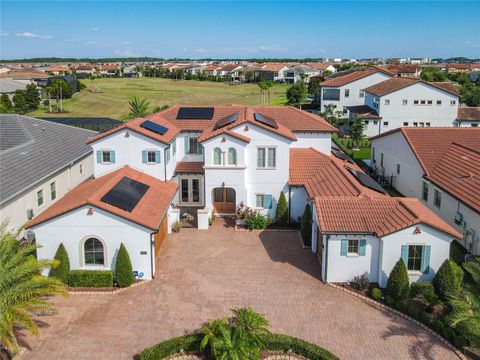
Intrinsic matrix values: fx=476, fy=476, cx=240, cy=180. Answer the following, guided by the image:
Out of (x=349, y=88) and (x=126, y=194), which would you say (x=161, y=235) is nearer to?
(x=126, y=194)

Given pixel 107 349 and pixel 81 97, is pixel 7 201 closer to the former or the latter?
pixel 107 349

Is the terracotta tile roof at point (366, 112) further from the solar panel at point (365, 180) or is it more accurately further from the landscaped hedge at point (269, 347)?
the landscaped hedge at point (269, 347)

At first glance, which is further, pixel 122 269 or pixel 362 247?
pixel 362 247

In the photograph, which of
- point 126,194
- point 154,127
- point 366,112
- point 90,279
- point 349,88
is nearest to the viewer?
point 90,279

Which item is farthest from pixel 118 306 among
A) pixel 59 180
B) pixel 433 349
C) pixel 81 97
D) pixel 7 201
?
pixel 81 97

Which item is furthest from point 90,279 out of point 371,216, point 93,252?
point 371,216

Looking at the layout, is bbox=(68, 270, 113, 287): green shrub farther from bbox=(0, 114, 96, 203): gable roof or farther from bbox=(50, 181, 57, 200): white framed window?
bbox=(50, 181, 57, 200): white framed window

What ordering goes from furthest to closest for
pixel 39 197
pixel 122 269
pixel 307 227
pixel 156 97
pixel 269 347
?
pixel 156 97, pixel 39 197, pixel 307 227, pixel 122 269, pixel 269 347
